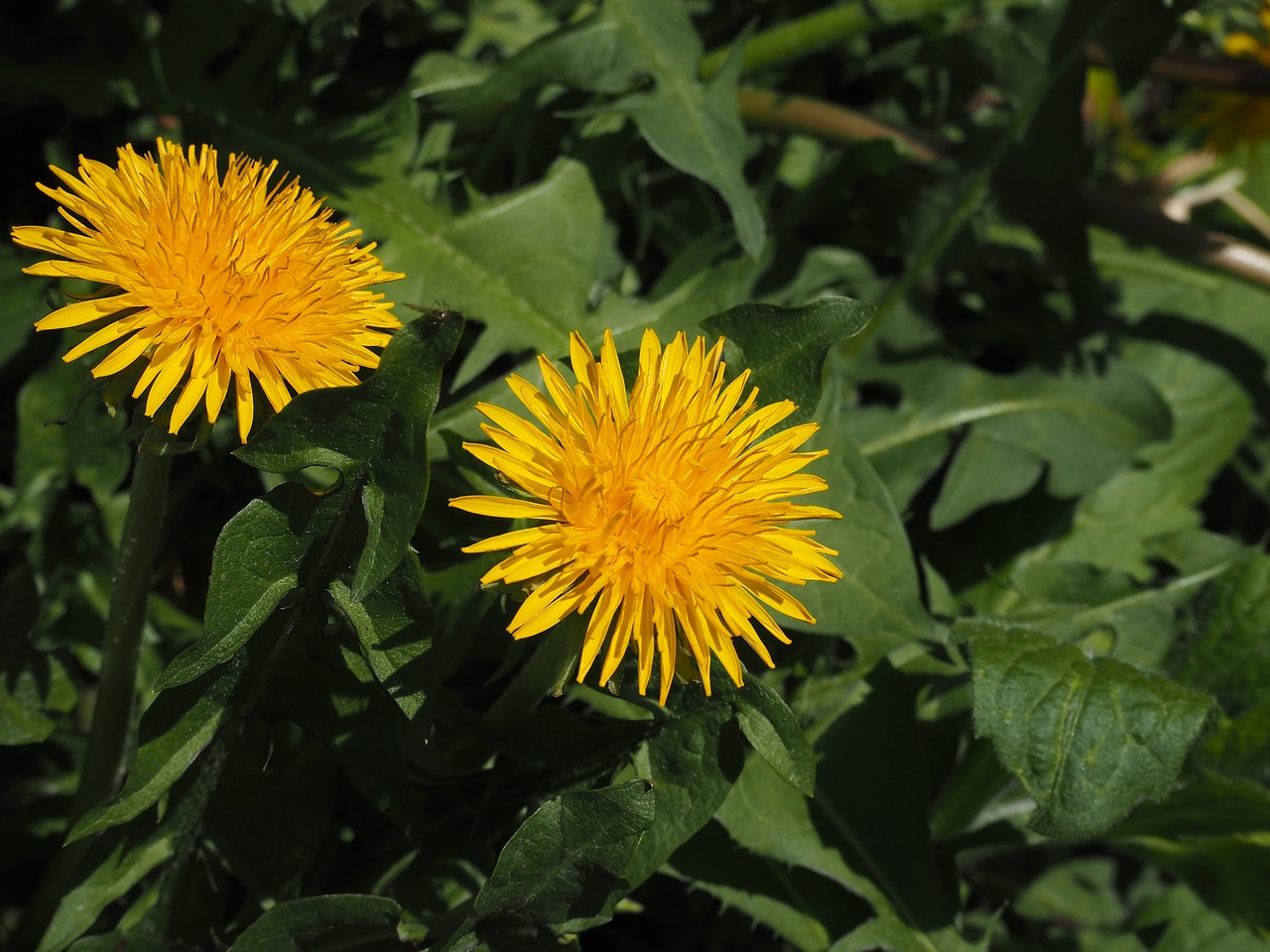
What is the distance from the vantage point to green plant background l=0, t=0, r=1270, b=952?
1.87 meters

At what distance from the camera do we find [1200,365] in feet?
11.4

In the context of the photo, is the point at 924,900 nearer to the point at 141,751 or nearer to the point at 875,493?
the point at 875,493

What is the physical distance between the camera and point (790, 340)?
1996 millimetres

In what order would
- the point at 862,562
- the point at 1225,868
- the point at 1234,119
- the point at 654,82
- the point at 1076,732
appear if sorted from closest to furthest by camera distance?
1. the point at 1076,732
2. the point at 862,562
3. the point at 1225,868
4. the point at 654,82
5. the point at 1234,119

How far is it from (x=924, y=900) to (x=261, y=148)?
A: 243cm

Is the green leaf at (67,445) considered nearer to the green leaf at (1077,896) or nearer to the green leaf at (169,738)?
the green leaf at (169,738)

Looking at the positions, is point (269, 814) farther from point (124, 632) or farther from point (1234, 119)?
point (1234, 119)

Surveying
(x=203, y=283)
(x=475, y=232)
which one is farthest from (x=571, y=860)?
(x=475, y=232)

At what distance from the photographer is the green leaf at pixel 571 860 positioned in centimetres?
174

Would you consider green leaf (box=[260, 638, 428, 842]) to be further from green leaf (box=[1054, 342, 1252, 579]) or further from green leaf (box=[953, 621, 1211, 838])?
green leaf (box=[1054, 342, 1252, 579])

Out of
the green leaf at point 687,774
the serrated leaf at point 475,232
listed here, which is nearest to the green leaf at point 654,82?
the serrated leaf at point 475,232

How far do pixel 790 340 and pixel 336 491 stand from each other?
0.85 meters

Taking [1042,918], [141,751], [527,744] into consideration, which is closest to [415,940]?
[527,744]

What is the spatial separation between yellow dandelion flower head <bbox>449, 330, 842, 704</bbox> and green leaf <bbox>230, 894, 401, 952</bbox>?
63 centimetres
